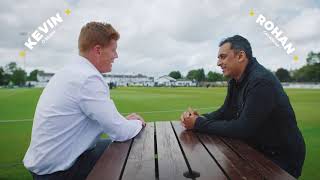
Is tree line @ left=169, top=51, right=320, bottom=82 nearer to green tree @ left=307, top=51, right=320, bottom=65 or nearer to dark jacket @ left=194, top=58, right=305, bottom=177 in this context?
green tree @ left=307, top=51, right=320, bottom=65

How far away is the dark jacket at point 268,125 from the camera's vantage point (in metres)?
2.95

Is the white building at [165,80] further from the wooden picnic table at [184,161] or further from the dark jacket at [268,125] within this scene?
the wooden picnic table at [184,161]

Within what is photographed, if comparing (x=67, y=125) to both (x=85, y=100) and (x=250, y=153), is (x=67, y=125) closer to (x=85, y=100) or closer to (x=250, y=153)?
(x=85, y=100)

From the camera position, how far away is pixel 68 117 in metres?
2.63

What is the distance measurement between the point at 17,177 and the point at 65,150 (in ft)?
9.26

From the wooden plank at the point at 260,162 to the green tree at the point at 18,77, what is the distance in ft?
549

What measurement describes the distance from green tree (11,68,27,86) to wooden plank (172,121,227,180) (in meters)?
167

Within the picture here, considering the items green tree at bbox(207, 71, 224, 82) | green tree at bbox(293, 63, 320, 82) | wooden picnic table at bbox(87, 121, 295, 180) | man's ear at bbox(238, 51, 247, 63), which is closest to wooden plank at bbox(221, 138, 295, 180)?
wooden picnic table at bbox(87, 121, 295, 180)

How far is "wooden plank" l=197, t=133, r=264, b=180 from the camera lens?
6.12 ft

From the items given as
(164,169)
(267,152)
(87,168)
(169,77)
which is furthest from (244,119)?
(169,77)

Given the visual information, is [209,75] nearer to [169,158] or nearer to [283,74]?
[283,74]

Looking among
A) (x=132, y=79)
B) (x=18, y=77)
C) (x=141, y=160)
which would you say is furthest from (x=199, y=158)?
(x=132, y=79)

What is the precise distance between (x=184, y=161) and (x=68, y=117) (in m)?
0.99

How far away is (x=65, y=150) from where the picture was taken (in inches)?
103
